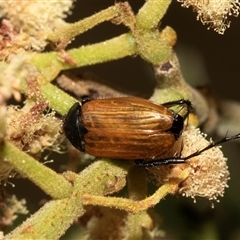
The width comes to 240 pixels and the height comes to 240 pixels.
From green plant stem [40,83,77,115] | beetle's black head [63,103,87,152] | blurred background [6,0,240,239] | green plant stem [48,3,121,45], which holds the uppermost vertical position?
green plant stem [48,3,121,45]

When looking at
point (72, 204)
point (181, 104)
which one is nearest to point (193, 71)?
point (181, 104)

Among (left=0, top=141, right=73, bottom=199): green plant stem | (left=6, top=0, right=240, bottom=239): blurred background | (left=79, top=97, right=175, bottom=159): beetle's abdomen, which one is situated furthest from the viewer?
(left=6, top=0, right=240, bottom=239): blurred background

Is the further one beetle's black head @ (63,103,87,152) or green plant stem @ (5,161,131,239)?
beetle's black head @ (63,103,87,152)

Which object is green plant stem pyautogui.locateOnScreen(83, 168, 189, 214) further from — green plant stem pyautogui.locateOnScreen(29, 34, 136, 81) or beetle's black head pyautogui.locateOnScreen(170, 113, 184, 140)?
green plant stem pyautogui.locateOnScreen(29, 34, 136, 81)

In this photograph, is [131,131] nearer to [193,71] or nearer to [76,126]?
[76,126]

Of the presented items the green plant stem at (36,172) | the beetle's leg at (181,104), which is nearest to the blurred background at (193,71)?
the beetle's leg at (181,104)

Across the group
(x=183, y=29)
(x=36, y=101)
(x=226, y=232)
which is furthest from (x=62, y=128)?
(x=183, y=29)

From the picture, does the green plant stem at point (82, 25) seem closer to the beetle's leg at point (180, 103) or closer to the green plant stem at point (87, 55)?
the green plant stem at point (87, 55)

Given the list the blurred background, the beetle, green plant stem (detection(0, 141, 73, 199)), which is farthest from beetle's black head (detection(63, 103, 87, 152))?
the blurred background

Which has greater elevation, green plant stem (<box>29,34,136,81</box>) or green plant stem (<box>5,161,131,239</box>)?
green plant stem (<box>29,34,136,81</box>)
